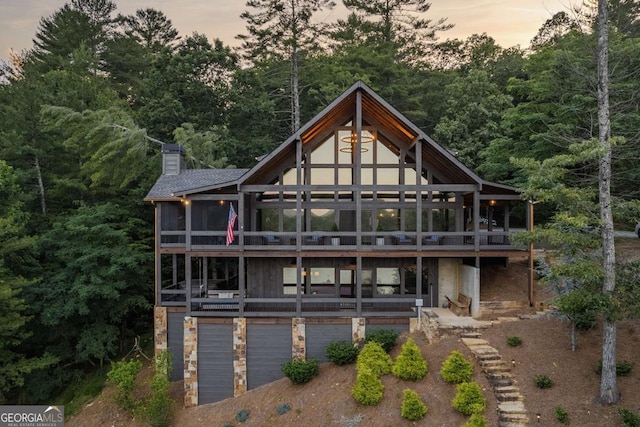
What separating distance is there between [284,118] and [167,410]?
24.8 meters

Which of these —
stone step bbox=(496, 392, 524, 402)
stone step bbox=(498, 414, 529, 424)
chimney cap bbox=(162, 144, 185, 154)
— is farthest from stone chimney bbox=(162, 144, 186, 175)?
stone step bbox=(498, 414, 529, 424)

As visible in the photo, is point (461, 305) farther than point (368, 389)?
Yes

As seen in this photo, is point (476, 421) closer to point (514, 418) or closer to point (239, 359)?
point (514, 418)

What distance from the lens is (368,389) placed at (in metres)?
11.3

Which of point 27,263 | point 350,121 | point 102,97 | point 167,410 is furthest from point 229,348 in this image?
point 102,97

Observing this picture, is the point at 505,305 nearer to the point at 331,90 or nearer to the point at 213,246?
the point at 213,246

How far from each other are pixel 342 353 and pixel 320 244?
14.5 feet

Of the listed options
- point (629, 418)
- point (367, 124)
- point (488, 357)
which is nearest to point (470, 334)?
point (488, 357)

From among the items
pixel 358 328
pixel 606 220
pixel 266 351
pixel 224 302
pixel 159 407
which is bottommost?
pixel 159 407

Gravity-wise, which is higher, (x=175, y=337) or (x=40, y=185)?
(x=40, y=185)

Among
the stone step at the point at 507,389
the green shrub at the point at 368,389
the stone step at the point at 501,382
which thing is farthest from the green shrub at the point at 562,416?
the green shrub at the point at 368,389

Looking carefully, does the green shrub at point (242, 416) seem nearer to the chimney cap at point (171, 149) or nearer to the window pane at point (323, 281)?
the window pane at point (323, 281)

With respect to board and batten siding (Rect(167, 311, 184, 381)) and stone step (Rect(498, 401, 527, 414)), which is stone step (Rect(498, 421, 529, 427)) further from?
board and batten siding (Rect(167, 311, 184, 381))

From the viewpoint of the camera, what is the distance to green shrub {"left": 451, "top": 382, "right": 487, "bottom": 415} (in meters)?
9.87
